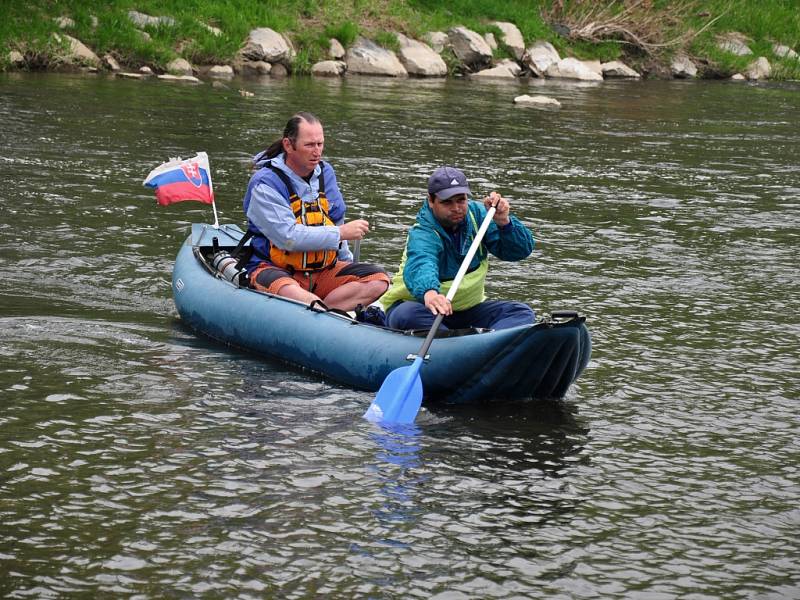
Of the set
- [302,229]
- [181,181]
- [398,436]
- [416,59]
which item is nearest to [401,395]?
[398,436]

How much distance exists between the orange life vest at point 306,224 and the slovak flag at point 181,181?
4.87 ft

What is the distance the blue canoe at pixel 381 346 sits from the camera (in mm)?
5965

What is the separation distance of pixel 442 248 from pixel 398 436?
1.08 metres

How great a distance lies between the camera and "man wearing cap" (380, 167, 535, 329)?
6.24 meters

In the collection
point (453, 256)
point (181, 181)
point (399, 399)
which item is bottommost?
point (399, 399)

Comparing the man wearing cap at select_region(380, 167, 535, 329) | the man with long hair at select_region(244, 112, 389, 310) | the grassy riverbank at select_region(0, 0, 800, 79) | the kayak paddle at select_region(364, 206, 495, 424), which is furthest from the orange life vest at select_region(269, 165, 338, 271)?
the grassy riverbank at select_region(0, 0, 800, 79)

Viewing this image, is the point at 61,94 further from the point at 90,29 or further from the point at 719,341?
the point at 719,341

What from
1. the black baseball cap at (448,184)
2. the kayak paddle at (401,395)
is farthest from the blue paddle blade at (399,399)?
the black baseball cap at (448,184)

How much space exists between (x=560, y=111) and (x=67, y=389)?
14.7 metres

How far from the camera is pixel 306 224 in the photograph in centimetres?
714

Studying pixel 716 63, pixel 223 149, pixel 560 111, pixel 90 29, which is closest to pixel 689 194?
pixel 223 149

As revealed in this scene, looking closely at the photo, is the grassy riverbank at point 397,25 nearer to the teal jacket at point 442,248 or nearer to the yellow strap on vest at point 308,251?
the yellow strap on vest at point 308,251

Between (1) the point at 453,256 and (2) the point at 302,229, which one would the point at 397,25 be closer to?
(2) the point at 302,229

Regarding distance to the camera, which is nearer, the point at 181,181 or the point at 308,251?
the point at 308,251
